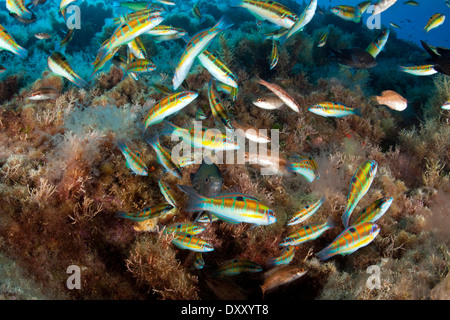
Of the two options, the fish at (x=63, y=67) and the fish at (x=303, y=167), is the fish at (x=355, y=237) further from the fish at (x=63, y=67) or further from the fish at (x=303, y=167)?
the fish at (x=63, y=67)

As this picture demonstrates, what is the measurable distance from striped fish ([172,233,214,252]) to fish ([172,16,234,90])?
2.08m

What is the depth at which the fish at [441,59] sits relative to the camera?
428 cm

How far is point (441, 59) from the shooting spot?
4316mm


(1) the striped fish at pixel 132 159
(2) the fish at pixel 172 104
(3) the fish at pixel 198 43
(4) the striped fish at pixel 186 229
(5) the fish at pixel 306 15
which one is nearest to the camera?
(3) the fish at pixel 198 43

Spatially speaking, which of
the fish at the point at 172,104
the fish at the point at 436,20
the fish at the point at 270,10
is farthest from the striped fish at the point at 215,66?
the fish at the point at 436,20

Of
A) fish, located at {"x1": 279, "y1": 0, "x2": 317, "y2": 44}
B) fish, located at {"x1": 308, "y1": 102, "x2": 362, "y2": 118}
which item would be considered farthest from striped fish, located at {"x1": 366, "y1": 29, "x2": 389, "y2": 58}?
fish, located at {"x1": 279, "y1": 0, "x2": 317, "y2": 44}

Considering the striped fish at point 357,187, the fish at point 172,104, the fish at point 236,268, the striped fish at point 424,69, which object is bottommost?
the fish at point 236,268

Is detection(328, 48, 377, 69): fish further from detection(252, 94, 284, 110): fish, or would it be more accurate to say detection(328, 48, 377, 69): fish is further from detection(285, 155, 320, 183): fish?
detection(285, 155, 320, 183): fish

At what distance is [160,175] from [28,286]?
83.3 inches

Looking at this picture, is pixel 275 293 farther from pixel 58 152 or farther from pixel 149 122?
pixel 58 152

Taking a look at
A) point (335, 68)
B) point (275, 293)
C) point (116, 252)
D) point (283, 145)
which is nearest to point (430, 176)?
point (283, 145)

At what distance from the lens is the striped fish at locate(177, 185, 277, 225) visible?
245 centimetres

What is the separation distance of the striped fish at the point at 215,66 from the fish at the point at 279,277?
103 inches

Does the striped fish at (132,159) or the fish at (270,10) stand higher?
the fish at (270,10)
